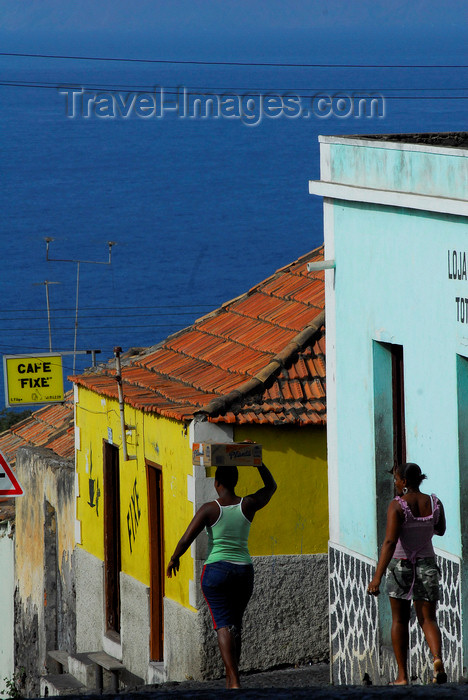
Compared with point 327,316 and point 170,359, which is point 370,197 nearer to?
point 327,316

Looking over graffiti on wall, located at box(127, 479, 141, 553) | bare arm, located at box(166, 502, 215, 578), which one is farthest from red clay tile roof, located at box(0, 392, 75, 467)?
bare arm, located at box(166, 502, 215, 578)

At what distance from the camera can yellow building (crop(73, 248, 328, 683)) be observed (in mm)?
13047

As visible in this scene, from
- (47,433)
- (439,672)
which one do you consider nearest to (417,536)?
(439,672)

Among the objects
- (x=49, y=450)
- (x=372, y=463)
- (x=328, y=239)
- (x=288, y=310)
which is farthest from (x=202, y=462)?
(x=49, y=450)

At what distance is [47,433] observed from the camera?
21172 mm

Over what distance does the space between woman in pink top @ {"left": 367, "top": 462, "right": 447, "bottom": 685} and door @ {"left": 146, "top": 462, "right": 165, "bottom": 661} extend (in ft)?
16.4

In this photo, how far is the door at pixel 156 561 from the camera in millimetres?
14164

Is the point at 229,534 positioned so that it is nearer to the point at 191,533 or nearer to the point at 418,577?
the point at 191,533

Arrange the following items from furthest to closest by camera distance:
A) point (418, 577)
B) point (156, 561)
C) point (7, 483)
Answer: point (156, 561) < point (7, 483) < point (418, 577)

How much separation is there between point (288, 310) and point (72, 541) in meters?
4.00

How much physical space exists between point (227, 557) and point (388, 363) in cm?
242

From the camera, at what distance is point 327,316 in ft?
39.4

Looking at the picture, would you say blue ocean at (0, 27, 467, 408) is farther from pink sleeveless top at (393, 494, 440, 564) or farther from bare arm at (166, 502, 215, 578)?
pink sleeveless top at (393, 494, 440, 564)

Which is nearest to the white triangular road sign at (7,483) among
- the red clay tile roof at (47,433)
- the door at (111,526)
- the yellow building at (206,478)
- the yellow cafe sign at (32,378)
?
the yellow building at (206,478)
